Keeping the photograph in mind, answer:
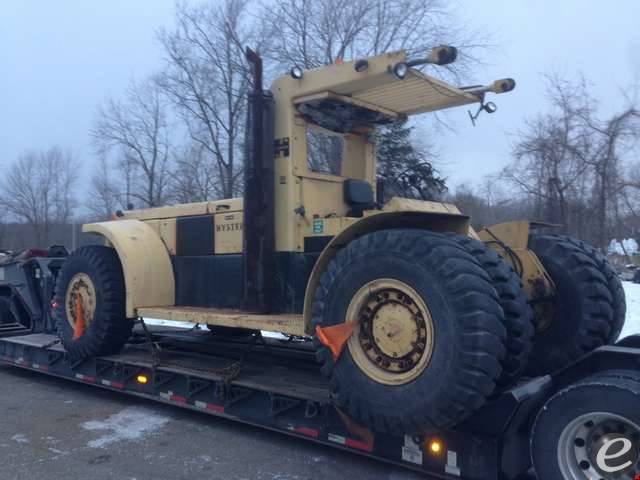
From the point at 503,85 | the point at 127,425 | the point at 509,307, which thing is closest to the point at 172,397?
the point at 127,425

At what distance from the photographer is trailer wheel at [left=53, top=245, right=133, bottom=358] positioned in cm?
685

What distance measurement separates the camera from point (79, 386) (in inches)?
318

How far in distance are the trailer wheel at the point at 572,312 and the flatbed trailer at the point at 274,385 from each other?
0.67 meters

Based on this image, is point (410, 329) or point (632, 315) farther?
point (632, 315)

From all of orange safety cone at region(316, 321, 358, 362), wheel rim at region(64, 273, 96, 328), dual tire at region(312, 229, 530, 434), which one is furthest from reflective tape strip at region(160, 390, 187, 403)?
orange safety cone at region(316, 321, 358, 362)

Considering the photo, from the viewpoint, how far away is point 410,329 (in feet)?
13.8

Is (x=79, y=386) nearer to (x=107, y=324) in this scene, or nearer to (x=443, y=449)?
(x=107, y=324)

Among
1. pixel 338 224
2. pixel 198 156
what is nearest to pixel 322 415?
pixel 338 224

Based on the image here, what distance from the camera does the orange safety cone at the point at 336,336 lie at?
14.6ft

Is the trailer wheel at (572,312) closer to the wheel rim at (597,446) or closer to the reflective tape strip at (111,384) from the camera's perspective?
the wheel rim at (597,446)

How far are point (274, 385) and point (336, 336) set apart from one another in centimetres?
148

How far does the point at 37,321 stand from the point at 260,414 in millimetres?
5269

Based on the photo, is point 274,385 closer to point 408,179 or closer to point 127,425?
point 127,425

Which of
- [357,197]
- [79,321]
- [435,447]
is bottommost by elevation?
[435,447]
